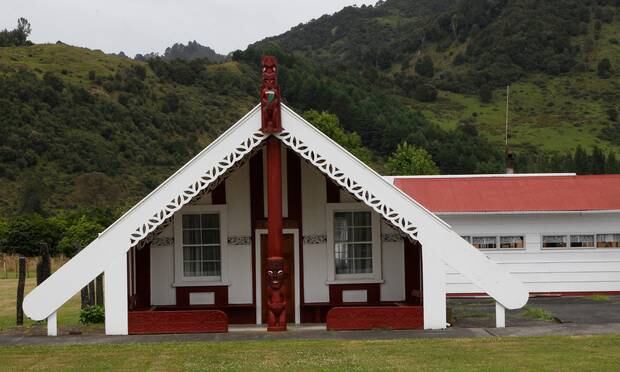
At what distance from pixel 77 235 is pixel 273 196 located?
26.2 metres

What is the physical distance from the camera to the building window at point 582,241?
2616cm

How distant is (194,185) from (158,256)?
3.50m

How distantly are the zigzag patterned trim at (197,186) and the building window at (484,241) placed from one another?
1124cm

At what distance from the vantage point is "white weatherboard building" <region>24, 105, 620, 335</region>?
16.6 meters

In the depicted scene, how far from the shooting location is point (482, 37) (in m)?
121

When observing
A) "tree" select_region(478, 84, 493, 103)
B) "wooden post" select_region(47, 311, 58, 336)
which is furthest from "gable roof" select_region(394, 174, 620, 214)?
"tree" select_region(478, 84, 493, 103)

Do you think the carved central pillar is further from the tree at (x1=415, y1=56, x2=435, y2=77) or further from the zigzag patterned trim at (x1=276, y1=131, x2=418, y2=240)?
the tree at (x1=415, y1=56, x2=435, y2=77)

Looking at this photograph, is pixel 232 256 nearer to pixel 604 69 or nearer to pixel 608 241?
pixel 608 241

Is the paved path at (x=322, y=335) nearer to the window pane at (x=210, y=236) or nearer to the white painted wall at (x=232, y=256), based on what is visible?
the white painted wall at (x=232, y=256)

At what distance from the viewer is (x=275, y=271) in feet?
54.1

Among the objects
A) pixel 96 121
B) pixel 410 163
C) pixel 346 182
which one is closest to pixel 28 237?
pixel 96 121

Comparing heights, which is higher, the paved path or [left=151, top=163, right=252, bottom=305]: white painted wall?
[left=151, top=163, right=252, bottom=305]: white painted wall

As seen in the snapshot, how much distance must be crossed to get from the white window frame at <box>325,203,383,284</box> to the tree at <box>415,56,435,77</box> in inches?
4019

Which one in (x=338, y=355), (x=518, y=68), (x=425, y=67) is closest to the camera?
(x=338, y=355)
